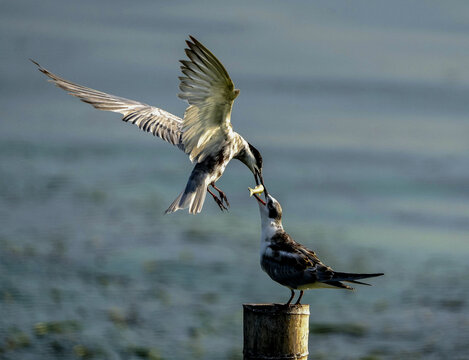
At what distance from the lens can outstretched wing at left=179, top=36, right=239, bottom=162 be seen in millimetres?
7363

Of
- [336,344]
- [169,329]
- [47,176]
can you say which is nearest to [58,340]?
[169,329]

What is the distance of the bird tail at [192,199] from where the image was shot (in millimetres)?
7691

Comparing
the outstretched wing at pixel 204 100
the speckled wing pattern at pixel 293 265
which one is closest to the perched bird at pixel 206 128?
the outstretched wing at pixel 204 100

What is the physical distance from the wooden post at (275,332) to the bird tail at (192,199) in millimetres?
1717

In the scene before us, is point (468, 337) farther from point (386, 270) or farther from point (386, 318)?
point (386, 270)

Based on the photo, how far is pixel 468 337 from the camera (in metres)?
13.5

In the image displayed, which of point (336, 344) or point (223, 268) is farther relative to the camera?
point (223, 268)

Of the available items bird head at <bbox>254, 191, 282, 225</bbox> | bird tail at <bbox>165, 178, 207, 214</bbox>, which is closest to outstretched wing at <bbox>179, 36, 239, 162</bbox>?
bird tail at <bbox>165, 178, 207, 214</bbox>

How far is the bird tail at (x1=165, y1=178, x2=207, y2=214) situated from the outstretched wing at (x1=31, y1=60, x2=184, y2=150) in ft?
3.66

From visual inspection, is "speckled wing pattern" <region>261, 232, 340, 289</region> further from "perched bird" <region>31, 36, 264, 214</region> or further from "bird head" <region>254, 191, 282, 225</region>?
"perched bird" <region>31, 36, 264, 214</region>

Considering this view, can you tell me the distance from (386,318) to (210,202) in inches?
184

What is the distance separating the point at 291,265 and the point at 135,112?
3.35 m

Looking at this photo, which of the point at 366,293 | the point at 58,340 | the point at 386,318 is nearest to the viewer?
the point at 58,340

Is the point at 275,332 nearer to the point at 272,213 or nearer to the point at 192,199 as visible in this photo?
the point at 272,213
